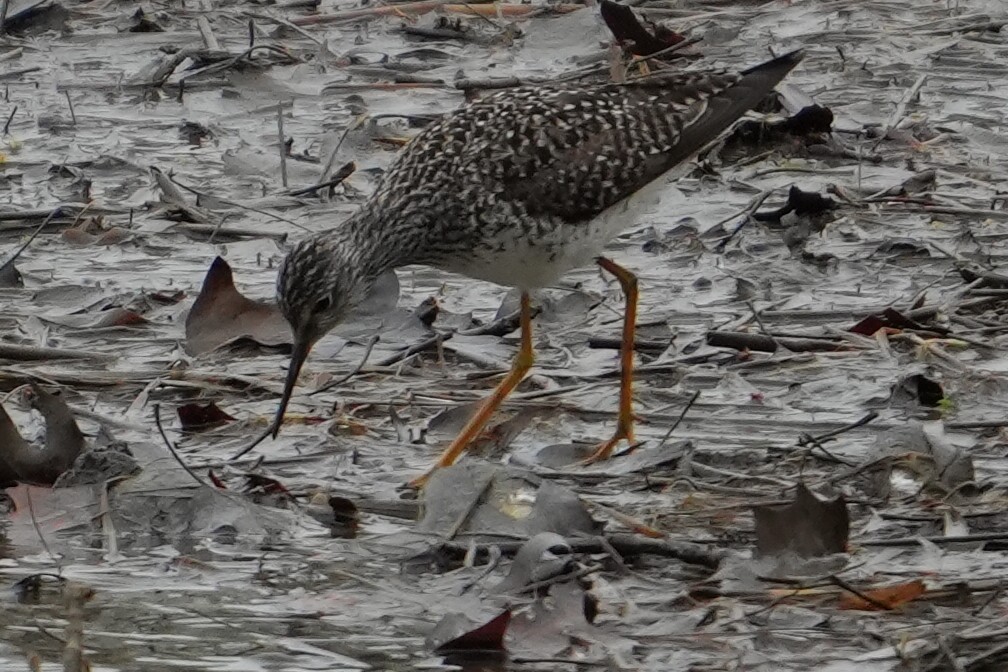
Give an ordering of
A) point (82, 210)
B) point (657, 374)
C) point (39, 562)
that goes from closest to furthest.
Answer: point (39, 562)
point (657, 374)
point (82, 210)

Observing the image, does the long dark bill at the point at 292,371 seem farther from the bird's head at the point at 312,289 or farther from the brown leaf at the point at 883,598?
the brown leaf at the point at 883,598

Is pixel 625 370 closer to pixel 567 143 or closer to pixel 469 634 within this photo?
pixel 567 143

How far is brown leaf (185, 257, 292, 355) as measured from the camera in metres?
8.43

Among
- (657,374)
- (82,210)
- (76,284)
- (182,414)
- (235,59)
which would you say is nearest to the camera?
(182,414)

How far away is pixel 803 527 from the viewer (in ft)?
20.0

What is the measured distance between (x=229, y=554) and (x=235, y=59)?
246 inches

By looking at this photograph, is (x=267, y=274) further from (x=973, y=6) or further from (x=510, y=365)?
(x=973, y=6)

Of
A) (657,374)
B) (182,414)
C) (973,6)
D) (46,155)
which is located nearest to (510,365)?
(657,374)

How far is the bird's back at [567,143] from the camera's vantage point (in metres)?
7.54

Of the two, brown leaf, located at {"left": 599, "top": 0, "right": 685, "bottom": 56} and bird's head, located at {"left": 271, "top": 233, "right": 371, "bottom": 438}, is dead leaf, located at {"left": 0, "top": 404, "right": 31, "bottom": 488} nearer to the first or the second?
bird's head, located at {"left": 271, "top": 233, "right": 371, "bottom": 438}

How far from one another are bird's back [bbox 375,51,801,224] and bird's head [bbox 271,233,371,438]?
12.8 inches

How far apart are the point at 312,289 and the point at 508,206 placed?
0.81m

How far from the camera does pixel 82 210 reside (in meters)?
10.1

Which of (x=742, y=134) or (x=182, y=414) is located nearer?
(x=182, y=414)
